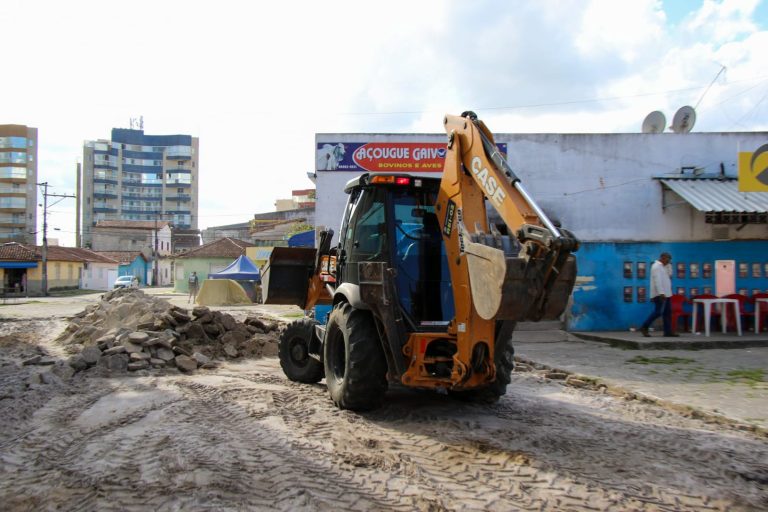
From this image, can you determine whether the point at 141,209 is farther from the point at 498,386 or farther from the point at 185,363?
the point at 498,386

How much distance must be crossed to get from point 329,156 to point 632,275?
802 cm

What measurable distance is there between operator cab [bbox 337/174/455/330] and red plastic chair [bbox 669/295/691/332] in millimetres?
8087

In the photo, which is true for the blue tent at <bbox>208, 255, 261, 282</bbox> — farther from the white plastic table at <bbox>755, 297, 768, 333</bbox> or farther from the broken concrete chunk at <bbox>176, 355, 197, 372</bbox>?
the white plastic table at <bbox>755, 297, 768, 333</bbox>

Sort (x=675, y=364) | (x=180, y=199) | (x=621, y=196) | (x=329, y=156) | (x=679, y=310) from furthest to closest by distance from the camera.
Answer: (x=180, y=199) < (x=329, y=156) < (x=621, y=196) < (x=679, y=310) < (x=675, y=364)

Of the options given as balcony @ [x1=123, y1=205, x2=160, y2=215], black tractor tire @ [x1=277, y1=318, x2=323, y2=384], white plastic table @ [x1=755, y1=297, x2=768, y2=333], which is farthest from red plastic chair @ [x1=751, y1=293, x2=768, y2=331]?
balcony @ [x1=123, y1=205, x2=160, y2=215]

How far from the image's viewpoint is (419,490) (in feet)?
12.7

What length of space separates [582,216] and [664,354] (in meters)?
4.45

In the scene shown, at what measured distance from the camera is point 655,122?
594 inches

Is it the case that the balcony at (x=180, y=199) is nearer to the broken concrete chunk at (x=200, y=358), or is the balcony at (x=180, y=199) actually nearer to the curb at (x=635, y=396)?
the broken concrete chunk at (x=200, y=358)

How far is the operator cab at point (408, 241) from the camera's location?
19.3ft

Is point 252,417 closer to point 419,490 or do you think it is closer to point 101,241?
point 419,490

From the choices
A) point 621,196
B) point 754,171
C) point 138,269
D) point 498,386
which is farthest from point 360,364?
point 138,269

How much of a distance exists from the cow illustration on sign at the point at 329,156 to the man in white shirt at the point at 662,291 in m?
7.82

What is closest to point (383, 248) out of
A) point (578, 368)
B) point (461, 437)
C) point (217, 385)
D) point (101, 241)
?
point (461, 437)
